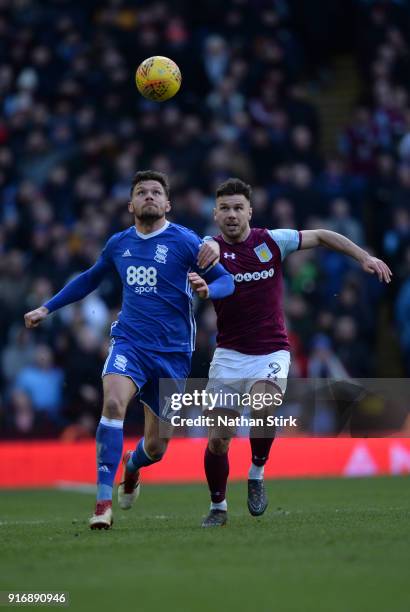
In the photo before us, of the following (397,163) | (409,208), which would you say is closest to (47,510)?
(409,208)

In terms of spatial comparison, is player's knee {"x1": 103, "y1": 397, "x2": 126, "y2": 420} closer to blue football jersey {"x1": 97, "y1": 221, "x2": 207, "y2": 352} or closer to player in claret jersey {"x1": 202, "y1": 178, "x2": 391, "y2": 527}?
blue football jersey {"x1": 97, "y1": 221, "x2": 207, "y2": 352}

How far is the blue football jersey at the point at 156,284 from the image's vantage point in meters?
9.54

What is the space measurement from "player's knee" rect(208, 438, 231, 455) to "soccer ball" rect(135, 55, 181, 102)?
3.07 meters

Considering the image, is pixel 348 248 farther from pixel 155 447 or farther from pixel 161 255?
pixel 155 447

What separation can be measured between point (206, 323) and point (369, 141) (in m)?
4.53

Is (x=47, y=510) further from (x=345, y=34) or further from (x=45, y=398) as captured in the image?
(x=345, y=34)

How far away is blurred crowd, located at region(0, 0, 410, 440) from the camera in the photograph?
1691 cm

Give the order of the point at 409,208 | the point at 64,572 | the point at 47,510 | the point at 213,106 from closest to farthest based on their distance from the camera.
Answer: the point at 64,572 < the point at 47,510 < the point at 409,208 < the point at 213,106

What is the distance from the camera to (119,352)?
9.40 m

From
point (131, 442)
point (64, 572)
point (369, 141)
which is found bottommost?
point (131, 442)

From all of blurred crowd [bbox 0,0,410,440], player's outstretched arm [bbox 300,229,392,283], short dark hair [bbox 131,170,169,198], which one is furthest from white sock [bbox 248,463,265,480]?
blurred crowd [bbox 0,0,410,440]

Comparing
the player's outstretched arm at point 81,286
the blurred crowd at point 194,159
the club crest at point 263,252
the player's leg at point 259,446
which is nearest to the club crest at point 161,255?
the player's outstretched arm at point 81,286

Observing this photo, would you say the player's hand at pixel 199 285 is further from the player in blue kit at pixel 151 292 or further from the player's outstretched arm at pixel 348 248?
the player's outstretched arm at pixel 348 248

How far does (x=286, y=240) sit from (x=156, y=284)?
3.40 feet
